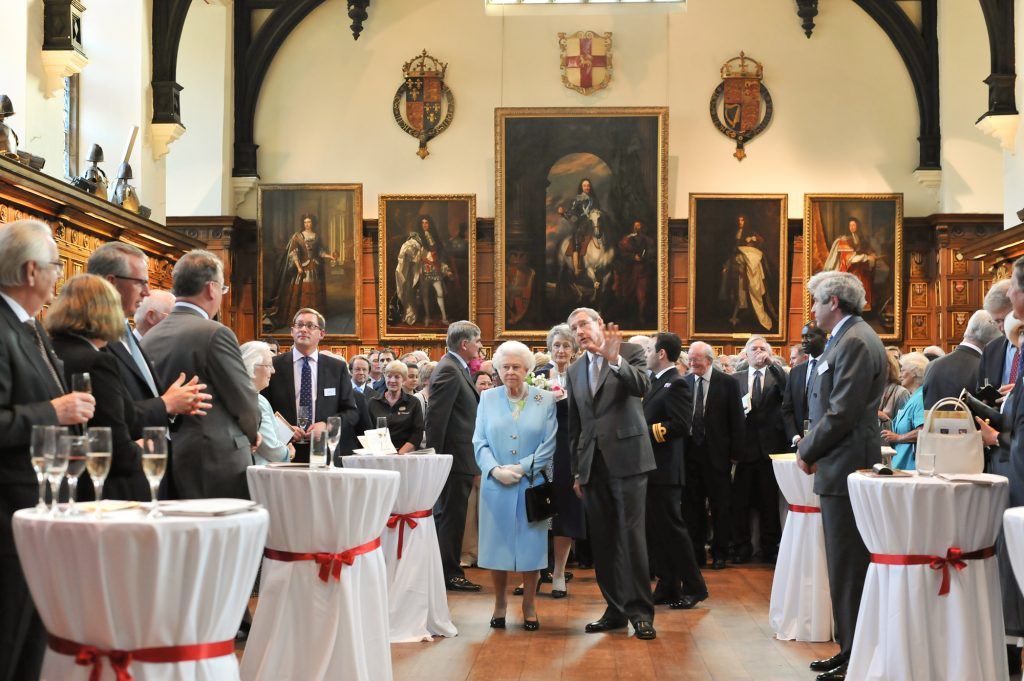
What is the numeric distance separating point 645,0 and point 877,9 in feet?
11.5

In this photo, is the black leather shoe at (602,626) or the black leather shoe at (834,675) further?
the black leather shoe at (602,626)

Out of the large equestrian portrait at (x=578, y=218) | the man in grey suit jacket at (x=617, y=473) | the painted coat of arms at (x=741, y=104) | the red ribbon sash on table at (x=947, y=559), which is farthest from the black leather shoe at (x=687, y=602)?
the painted coat of arms at (x=741, y=104)

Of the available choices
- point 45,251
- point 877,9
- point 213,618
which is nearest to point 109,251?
point 45,251

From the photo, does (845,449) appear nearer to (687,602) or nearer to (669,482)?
(669,482)

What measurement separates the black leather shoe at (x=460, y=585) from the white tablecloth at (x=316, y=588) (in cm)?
343

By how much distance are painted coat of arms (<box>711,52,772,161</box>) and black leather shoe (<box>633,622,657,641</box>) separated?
476 inches

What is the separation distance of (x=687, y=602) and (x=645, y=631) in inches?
43.8

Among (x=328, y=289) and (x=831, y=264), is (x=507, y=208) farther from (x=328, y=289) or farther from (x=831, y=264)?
(x=831, y=264)

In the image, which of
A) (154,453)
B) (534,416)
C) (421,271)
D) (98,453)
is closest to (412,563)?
(534,416)

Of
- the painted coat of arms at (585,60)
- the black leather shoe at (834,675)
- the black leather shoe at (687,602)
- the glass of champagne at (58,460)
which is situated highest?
the painted coat of arms at (585,60)

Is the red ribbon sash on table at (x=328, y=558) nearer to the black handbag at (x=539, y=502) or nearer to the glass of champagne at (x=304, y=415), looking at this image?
the black handbag at (x=539, y=502)

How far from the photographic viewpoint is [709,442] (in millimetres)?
9203

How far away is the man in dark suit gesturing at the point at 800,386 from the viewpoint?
27.4 feet

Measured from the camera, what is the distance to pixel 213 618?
3.12m
